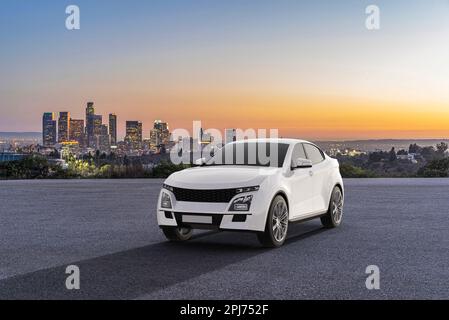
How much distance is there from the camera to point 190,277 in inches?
301

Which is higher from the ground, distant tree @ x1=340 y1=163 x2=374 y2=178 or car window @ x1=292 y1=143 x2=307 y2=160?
car window @ x1=292 y1=143 x2=307 y2=160

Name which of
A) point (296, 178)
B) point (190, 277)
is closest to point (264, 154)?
point (296, 178)

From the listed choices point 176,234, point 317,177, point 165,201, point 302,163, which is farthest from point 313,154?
point 165,201

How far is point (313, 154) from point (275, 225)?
2497mm

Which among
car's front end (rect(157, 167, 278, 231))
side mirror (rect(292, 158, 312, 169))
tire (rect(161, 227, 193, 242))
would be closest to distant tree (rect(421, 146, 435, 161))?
side mirror (rect(292, 158, 312, 169))

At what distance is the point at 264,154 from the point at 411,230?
324cm

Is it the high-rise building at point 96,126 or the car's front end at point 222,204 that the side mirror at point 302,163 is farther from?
the high-rise building at point 96,126

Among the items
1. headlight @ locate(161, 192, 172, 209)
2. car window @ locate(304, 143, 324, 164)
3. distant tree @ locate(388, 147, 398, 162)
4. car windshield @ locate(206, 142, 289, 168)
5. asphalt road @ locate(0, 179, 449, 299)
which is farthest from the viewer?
distant tree @ locate(388, 147, 398, 162)

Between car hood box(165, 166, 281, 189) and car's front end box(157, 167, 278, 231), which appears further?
car hood box(165, 166, 281, 189)

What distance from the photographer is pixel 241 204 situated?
377 inches

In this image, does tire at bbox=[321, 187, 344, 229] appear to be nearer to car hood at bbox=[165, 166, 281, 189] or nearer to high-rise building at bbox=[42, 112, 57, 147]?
car hood at bbox=[165, 166, 281, 189]

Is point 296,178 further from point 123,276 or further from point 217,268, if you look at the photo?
point 123,276

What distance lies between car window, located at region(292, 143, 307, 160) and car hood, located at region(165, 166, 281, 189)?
0.93 m

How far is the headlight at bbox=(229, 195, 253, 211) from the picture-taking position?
31.4ft
